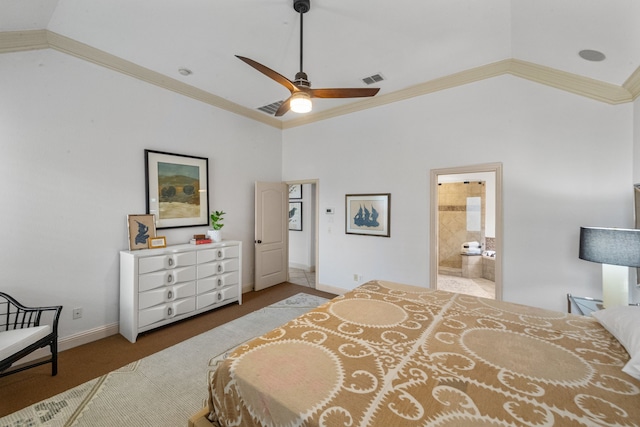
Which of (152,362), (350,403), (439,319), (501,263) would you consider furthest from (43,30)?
(501,263)

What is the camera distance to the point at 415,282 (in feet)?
12.4

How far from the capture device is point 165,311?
3211 millimetres

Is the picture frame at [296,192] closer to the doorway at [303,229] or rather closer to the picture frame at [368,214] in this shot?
the doorway at [303,229]

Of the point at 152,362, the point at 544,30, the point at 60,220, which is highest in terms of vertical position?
the point at 544,30

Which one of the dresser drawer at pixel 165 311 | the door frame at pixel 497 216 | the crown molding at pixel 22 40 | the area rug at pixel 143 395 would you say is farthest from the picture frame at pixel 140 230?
the door frame at pixel 497 216

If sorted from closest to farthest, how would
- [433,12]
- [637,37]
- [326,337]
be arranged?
[326,337] < [637,37] < [433,12]

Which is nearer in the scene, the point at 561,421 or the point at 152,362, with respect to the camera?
the point at 561,421

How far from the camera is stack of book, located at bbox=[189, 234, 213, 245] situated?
3775 millimetres

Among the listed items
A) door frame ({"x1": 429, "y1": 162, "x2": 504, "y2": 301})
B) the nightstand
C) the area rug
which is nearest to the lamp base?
Answer: the nightstand

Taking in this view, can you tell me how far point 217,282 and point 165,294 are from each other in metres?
0.72

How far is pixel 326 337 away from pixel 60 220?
314cm

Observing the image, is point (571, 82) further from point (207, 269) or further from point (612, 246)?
point (207, 269)

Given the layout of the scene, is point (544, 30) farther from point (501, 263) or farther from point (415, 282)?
point (415, 282)

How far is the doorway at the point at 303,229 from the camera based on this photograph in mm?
6566
